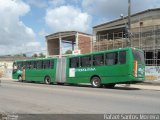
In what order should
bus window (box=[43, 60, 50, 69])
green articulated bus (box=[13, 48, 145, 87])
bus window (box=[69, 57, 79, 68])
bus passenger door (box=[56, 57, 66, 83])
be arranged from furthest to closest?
bus window (box=[43, 60, 50, 69])
bus passenger door (box=[56, 57, 66, 83])
bus window (box=[69, 57, 79, 68])
green articulated bus (box=[13, 48, 145, 87])

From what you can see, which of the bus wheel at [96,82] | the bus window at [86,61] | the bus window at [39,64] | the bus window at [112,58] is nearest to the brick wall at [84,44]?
the bus window at [39,64]

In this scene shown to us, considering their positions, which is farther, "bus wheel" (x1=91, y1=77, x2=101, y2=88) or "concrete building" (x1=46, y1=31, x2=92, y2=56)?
"concrete building" (x1=46, y1=31, x2=92, y2=56)

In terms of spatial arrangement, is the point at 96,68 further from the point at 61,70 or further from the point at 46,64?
the point at 46,64

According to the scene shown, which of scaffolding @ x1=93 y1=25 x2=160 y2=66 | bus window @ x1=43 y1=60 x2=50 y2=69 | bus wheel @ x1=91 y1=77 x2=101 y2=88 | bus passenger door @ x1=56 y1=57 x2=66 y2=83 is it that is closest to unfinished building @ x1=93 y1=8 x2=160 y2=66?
scaffolding @ x1=93 y1=25 x2=160 y2=66

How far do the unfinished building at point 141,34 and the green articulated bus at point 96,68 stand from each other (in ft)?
28.1

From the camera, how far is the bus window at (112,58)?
25548mm

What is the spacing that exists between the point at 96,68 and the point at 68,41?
36.1 meters

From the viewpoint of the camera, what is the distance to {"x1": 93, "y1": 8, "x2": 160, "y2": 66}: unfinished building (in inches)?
1570

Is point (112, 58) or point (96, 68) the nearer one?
point (112, 58)

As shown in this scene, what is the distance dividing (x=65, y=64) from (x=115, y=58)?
7100 mm

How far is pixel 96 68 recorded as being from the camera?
27359 millimetres

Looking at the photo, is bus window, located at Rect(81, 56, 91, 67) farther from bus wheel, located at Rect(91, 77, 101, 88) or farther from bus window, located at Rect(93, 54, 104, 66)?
bus wheel, located at Rect(91, 77, 101, 88)

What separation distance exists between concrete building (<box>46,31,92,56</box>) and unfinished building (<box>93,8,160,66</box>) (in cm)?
531

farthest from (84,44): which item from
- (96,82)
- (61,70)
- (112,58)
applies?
(112,58)
